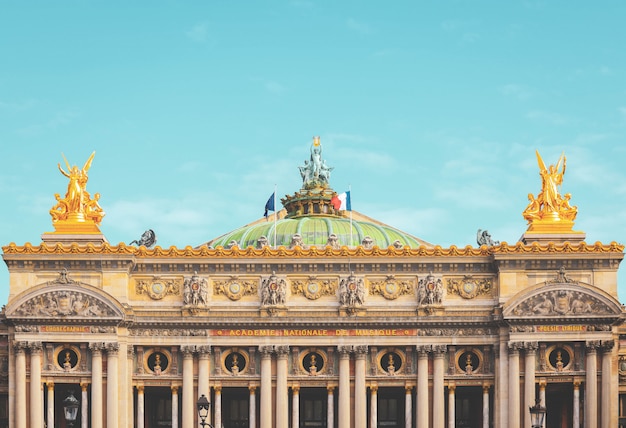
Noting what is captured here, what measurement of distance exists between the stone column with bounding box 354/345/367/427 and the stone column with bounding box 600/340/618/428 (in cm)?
1283

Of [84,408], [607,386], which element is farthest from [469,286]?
[84,408]

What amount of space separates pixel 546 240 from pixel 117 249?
24.0 m

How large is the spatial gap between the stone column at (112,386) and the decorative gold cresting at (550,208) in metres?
24.3

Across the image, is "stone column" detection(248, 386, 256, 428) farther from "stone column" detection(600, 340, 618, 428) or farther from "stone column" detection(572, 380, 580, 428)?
"stone column" detection(600, 340, 618, 428)

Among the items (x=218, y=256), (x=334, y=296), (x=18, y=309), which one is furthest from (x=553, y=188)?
(x=18, y=309)

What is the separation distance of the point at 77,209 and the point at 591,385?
99.3ft

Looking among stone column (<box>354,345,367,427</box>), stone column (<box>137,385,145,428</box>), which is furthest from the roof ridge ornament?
stone column (<box>137,385,145,428</box>)

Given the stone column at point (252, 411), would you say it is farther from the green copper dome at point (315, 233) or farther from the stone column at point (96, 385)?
the green copper dome at point (315, 233)

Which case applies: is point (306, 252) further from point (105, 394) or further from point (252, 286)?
point (105, 394)

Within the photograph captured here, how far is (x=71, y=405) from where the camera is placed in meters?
51.2

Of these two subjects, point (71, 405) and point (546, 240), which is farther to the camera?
point (546, 240)

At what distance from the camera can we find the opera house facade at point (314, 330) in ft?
235

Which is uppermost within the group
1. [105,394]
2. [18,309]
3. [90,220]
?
[90,220]

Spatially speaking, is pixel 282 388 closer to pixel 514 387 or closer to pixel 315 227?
pixel 514 387
